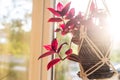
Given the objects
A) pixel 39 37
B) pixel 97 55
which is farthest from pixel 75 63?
pixel 97 55

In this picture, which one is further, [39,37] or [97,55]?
[39,37]

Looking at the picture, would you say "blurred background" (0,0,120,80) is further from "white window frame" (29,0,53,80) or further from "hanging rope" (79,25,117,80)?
"hanging rope" (79,25,117,80)

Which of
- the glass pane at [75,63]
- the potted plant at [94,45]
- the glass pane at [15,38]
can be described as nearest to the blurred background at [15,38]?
the glass pane at [15,38]

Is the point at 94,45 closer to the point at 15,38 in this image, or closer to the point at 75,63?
the point at 75,63

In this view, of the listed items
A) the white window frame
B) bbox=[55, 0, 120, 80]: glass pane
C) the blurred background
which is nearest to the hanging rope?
bbox=[55, 0, 120, 80]: glass pane

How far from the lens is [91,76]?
95 cm

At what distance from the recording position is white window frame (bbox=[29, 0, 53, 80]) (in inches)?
56.8

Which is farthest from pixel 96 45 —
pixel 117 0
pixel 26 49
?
pixel 26 49

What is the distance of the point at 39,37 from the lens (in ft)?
4.80

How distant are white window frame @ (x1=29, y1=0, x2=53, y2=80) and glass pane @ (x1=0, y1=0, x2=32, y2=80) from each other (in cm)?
5

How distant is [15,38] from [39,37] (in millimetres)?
214

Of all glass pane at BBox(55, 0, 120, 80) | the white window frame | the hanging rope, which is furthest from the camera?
the white window frame

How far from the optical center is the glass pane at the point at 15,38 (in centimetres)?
153

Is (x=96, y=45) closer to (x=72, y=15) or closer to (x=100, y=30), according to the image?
(x=100, y=30)
